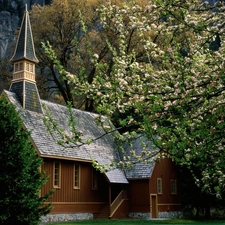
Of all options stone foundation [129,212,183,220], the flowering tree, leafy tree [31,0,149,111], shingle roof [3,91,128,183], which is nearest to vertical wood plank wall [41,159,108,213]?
shingle roof [3,91,128,183]

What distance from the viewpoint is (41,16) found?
34.8 m

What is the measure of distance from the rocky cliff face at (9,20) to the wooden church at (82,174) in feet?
96.2

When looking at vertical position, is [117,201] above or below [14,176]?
below

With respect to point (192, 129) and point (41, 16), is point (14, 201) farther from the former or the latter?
point (41, 16)

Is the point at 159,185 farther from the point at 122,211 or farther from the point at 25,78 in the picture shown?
the point at 25,78

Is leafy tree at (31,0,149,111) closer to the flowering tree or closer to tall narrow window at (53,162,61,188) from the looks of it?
tall narrow window at (53,162,61,188)

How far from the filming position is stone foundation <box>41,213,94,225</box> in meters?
20.1

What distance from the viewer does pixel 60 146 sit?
2175 centimetres

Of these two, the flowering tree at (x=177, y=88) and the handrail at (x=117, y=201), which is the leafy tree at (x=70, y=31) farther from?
the flowering tree at (x=177, y=88)

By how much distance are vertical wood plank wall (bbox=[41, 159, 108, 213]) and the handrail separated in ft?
3.01

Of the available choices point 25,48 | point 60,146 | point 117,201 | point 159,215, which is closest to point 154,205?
point 159,215

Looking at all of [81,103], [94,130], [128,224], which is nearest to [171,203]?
[94,130]

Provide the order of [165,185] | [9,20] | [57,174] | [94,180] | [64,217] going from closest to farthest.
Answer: [64,217]
[57,174]
[94,180]
[165,185]
[9,20]

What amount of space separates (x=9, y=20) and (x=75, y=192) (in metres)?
40.6
